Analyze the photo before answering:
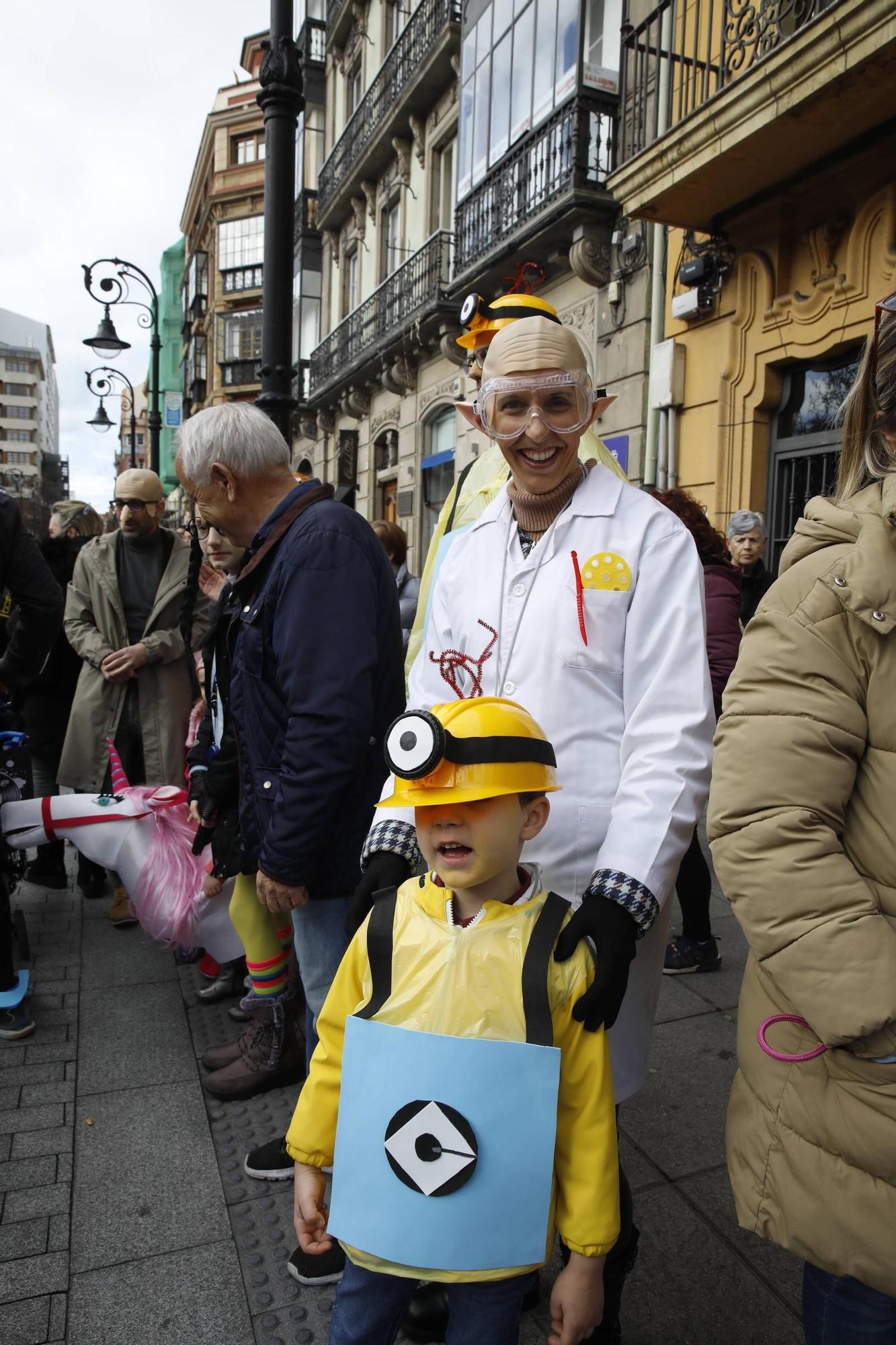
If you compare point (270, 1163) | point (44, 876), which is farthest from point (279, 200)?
point (270, 1163)

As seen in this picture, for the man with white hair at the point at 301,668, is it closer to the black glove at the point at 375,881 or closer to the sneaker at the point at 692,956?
the black glove at the point at 375,881

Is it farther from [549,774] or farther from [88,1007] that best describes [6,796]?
[549,774]

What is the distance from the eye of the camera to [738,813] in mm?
1300

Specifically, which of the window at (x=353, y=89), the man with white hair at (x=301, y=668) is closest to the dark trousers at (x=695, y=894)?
the man with white hair at (x=301, y=668)

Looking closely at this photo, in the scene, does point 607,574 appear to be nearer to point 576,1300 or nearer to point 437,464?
point 576,1300

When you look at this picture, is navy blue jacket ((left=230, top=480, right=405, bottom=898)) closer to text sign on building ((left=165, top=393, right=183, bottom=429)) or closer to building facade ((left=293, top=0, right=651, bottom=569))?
building facade ((left=293, top=0, right=651, bottom=569))

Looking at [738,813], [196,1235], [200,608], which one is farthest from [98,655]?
[738,813]

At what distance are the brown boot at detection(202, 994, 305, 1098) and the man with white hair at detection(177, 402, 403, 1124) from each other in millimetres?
516

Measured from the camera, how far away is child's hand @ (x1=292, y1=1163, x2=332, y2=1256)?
1.57 meters

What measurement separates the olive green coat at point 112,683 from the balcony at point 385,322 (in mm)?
10112

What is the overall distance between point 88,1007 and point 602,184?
371 inches

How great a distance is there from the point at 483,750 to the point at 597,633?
0.43m

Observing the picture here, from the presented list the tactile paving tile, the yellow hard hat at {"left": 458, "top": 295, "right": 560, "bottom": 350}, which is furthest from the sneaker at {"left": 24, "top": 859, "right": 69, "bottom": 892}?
the yellow hard hat at {"left": 458, "top": 295, "right": 560, "bottom": 350}

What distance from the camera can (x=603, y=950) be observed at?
145 centimetres
